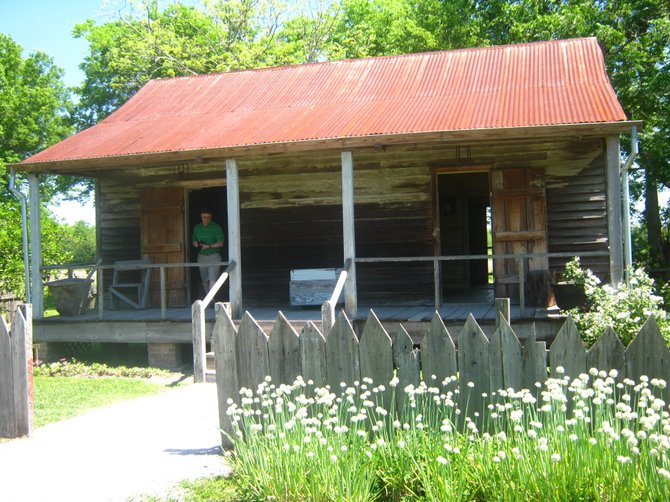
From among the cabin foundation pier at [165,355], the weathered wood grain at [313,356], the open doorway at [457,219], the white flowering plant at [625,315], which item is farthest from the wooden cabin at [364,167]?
the weathered wood grain at [313,356]

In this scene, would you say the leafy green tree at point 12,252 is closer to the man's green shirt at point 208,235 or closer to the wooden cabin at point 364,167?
the wooden cabin at point 364,167

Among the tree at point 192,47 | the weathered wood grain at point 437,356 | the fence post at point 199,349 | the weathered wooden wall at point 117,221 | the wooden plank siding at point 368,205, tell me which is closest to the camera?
the weathered wood grain at point 437,356

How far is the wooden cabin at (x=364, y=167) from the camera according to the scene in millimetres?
10609

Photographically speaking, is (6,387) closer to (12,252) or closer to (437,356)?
(437,356)

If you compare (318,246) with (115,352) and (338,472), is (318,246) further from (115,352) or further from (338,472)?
(338,472)

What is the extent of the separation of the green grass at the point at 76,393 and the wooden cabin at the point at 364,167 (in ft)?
6.51

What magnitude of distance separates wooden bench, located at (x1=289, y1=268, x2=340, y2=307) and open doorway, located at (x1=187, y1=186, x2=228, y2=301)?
2968mm

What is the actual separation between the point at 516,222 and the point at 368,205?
2613mm

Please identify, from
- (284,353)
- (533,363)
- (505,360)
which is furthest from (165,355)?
(533,363)

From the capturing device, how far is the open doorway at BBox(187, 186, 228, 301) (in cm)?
1520

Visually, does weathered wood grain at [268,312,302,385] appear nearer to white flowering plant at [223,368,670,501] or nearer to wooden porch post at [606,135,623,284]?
white flowering plant at [223,368,670,501]

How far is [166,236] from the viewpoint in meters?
13.6

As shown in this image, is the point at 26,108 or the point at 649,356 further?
the point at 26,108

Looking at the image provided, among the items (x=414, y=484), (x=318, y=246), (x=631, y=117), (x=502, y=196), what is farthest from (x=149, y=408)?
(x=631, y=117)
